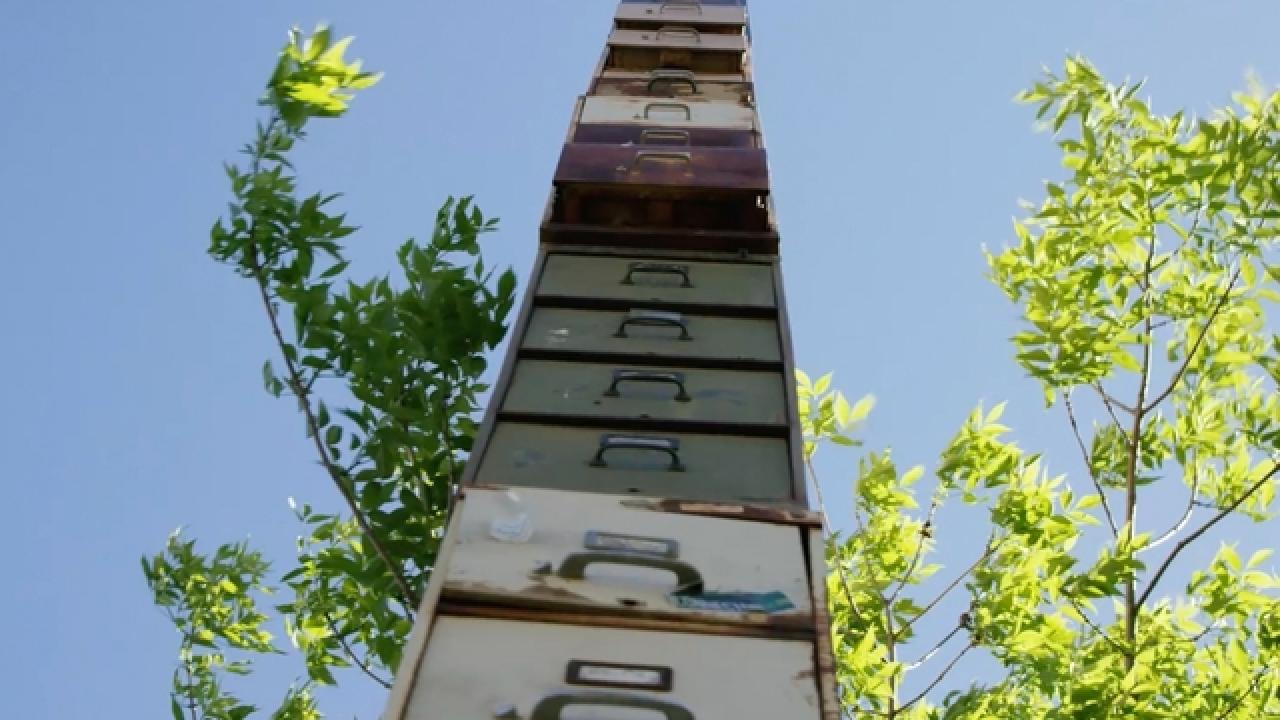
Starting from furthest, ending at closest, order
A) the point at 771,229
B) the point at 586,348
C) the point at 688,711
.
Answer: the point at 771,229 < the point at 586,348 < the point at 688,711

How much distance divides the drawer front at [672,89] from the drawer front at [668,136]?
55 cm

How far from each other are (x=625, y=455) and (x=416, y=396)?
102 cm

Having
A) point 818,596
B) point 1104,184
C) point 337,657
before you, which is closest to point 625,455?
point 818,596

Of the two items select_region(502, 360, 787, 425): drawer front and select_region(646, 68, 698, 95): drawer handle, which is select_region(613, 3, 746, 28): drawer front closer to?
select_region(646, 68, 698, 95): drawer handle

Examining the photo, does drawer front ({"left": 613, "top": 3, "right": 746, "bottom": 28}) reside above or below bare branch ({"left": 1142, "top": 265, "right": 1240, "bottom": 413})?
above

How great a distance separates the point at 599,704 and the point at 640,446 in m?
0.80

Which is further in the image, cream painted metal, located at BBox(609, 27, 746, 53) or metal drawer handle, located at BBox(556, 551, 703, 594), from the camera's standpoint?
cream painted metal, located at BBox(609, 27, 746, 53)

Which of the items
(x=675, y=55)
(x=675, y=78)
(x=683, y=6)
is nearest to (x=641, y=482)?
(x=675, y=78)

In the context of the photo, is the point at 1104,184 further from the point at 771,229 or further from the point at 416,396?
the point at 416,396

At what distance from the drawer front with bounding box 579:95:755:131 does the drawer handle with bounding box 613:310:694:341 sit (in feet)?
4.16

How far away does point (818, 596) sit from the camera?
2.20 metres

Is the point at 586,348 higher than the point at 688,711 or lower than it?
higher

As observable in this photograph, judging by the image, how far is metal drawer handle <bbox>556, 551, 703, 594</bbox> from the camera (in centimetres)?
224

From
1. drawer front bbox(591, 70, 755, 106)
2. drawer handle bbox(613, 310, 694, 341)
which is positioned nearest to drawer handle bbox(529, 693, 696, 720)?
drawer handle bbox(613, 310, 694, 341)
